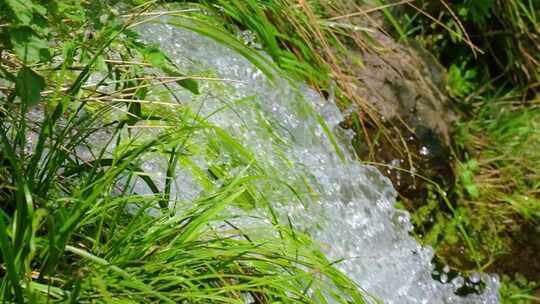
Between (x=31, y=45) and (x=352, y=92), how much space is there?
5.52ft

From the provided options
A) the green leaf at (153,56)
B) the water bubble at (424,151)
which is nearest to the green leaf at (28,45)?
the green leaf at (153,56)

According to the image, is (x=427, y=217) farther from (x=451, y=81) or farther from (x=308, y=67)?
(x=451, y=81)

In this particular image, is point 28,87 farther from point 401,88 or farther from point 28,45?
point 401,88

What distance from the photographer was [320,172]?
2.90m

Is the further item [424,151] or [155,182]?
[424,151]

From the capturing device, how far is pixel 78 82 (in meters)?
1.73

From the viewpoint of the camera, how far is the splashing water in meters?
2.64

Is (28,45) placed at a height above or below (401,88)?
above

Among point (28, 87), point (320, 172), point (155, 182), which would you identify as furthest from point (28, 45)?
point (320, 172)

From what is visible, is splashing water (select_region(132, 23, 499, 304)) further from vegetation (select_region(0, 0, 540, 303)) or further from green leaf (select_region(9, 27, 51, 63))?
green leaf (select_region(9, 27, 51, 63))

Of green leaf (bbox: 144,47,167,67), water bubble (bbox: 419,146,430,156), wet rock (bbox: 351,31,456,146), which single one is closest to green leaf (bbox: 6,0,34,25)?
green leaf (bbox: 144,47,167,67)

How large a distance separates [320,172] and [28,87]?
1.51m

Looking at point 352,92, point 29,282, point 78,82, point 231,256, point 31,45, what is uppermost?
point 31,45

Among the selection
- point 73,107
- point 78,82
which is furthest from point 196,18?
point 78,82
